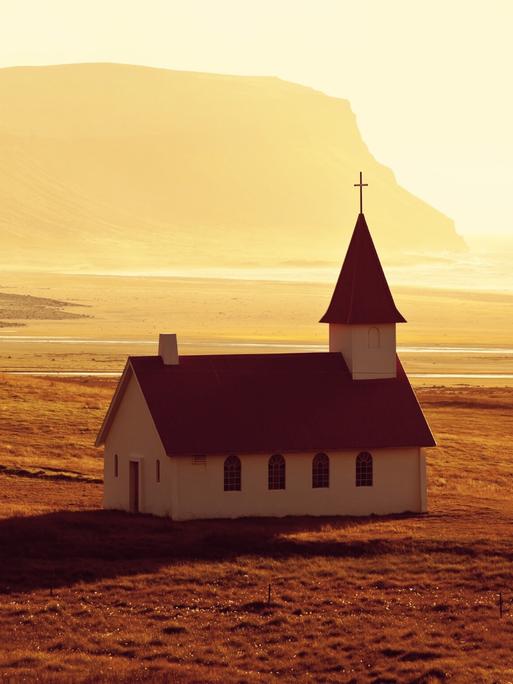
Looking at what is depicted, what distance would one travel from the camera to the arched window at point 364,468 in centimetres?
5183

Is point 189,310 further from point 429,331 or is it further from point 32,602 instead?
point 32,602

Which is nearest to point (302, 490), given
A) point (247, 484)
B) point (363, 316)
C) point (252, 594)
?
point (247, 484)

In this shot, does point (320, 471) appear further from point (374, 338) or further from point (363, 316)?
point (363, 316)

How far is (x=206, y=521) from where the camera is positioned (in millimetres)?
49156

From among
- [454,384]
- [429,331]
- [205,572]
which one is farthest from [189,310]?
[205,572]

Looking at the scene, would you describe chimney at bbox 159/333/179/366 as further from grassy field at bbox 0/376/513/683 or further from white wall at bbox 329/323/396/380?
white wall at bbox 329/323/396/380

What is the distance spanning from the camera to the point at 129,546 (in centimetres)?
4488

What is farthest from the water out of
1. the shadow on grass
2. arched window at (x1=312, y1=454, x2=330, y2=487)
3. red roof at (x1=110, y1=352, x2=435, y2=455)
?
the shadow on grass

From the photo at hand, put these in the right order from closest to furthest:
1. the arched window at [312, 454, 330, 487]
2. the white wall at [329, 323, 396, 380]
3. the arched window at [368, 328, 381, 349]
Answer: the arched window at [312, 454, 330, 487] → the white wall at [329, 323, 396, 380] → the arched window at [368, 328, 381, 349]

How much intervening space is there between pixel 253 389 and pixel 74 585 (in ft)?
44.9

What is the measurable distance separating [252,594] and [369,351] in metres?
16.6

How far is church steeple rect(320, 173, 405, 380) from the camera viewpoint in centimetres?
5491

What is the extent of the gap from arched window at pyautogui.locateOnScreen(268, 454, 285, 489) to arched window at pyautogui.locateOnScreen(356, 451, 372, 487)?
267 centimetres

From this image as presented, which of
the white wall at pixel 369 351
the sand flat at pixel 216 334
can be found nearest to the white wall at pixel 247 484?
the white wall at pixel 369 351
